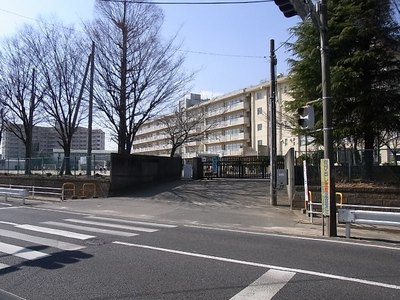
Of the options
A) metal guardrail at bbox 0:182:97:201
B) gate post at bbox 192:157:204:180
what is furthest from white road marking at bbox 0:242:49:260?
gate post at bbox 192:157:204:180

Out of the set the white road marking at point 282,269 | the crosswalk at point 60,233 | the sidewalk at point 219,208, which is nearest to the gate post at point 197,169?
the sidewalk at point 219,208

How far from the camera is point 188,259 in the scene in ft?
29.0

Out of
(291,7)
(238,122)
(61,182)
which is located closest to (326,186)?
(291,7)

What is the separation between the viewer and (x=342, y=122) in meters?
20.4

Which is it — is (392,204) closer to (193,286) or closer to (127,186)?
(193,286)

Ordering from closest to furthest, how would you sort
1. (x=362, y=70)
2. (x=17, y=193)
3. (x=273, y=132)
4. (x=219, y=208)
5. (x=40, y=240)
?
(x=40, y=240) < (x=362, y=70) < (x=219, y=208) < (x=273, y=132) < (x=17, y=193)

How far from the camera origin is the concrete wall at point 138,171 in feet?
86.4

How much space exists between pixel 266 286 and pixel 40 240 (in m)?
6.37

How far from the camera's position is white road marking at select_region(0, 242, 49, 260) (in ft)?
29.7

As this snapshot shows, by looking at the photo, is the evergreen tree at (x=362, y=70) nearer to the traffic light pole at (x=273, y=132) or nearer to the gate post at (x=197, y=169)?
the traffic light pole at (x=273, y=132)

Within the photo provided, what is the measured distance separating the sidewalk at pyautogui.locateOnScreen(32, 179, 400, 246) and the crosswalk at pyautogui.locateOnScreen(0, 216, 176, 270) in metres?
1.94

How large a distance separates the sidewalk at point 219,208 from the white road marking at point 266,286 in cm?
507

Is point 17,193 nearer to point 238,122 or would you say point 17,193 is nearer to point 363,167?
point 363,167

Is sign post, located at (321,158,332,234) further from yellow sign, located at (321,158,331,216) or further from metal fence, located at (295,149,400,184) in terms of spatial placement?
metal fence, located at (295,149,400,184)
